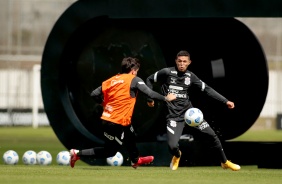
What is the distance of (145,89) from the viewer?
16.7 m

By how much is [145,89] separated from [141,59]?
13.7ft

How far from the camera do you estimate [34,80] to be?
44.4 m

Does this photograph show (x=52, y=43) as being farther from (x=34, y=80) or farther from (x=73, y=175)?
(x=34, y=80)

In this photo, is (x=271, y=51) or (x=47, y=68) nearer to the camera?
(x=47, y=68)

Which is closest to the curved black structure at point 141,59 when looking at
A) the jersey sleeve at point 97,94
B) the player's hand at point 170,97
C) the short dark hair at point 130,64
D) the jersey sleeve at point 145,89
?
the short dark hair at point 130,64

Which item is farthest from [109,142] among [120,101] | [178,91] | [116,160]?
[116,160]

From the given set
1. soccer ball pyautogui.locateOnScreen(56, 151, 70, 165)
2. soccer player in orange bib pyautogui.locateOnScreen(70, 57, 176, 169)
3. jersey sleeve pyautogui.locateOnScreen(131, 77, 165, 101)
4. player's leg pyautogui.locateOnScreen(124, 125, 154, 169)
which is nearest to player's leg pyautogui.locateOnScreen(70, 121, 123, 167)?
soccer player in orange bib pyautogui.locateOnScreen(70, 57, 176, 169)

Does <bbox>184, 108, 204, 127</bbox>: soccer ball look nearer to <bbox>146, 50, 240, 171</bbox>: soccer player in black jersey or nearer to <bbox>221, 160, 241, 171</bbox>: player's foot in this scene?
<bbox>146, 50, 240, 171</bbox>: soccer player in black jersey

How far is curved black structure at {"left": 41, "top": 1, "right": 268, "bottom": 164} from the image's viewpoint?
2045cm

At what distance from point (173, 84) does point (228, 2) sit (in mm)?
2234

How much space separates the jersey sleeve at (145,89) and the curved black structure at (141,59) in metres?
3.21

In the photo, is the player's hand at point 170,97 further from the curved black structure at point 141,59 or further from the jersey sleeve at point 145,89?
the curved black structure at point 141,59

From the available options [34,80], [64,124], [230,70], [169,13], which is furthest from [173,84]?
[34,80]

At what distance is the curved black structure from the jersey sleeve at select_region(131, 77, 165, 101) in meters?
3.21
